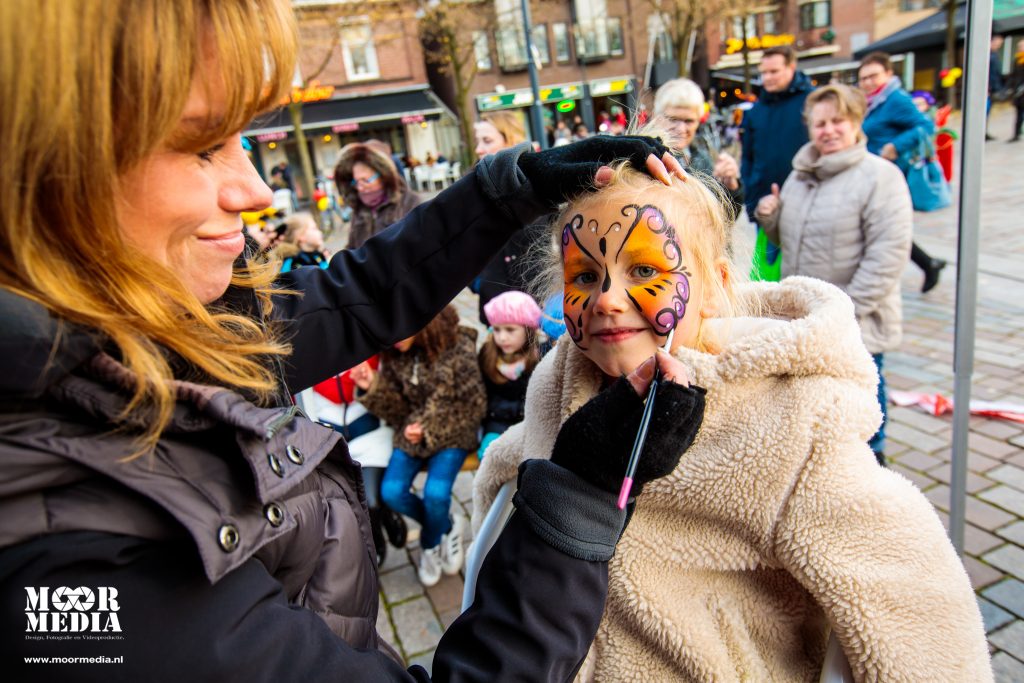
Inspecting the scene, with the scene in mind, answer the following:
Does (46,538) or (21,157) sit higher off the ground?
(21,157)

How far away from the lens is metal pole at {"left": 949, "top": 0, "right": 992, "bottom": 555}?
200cm

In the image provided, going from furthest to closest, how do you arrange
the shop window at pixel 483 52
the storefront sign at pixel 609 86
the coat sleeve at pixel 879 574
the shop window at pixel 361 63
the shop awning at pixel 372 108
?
the storefront sign at pixel 609 86 < the shop window at pixel 483 52 < the shop window at pixel 361 63 < the shop awning at pixel 372 108 < the coat sleeve at pixel 879 574

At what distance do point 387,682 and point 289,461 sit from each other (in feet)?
1.01

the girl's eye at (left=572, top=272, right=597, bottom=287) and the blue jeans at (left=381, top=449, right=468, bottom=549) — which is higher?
the girl's eye at (left=572, top=272, right=597, bottom=287)

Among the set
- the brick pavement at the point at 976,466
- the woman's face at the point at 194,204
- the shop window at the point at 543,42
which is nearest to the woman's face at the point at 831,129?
the brick pavement at the point at 976,466

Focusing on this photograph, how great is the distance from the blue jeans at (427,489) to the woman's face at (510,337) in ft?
1.90

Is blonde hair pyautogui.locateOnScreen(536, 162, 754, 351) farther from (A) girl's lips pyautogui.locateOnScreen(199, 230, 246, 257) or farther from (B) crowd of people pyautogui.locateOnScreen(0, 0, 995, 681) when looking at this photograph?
(A) girl's lips pyautogui.locateOnScreen(199, 230, 246, 257)

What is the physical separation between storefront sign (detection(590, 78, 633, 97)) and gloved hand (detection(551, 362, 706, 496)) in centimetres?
3143

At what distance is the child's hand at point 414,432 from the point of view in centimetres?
325

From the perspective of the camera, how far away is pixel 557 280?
1.75m

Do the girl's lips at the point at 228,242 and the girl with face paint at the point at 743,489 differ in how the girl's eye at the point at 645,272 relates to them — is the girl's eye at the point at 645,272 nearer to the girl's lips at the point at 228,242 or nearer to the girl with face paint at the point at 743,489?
the girl with face paint at the point at 743,489

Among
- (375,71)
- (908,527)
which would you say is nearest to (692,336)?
(908,527)

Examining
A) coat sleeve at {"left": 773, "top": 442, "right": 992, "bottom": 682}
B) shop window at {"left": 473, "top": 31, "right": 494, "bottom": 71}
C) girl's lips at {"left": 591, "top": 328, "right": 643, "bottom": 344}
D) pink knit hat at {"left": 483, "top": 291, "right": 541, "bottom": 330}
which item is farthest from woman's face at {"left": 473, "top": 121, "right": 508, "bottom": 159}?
shop window at {"left": 473, "top": 31, "right": 494, "bottom": 71}

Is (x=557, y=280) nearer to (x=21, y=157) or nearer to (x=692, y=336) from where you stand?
(x=692, y=336)
